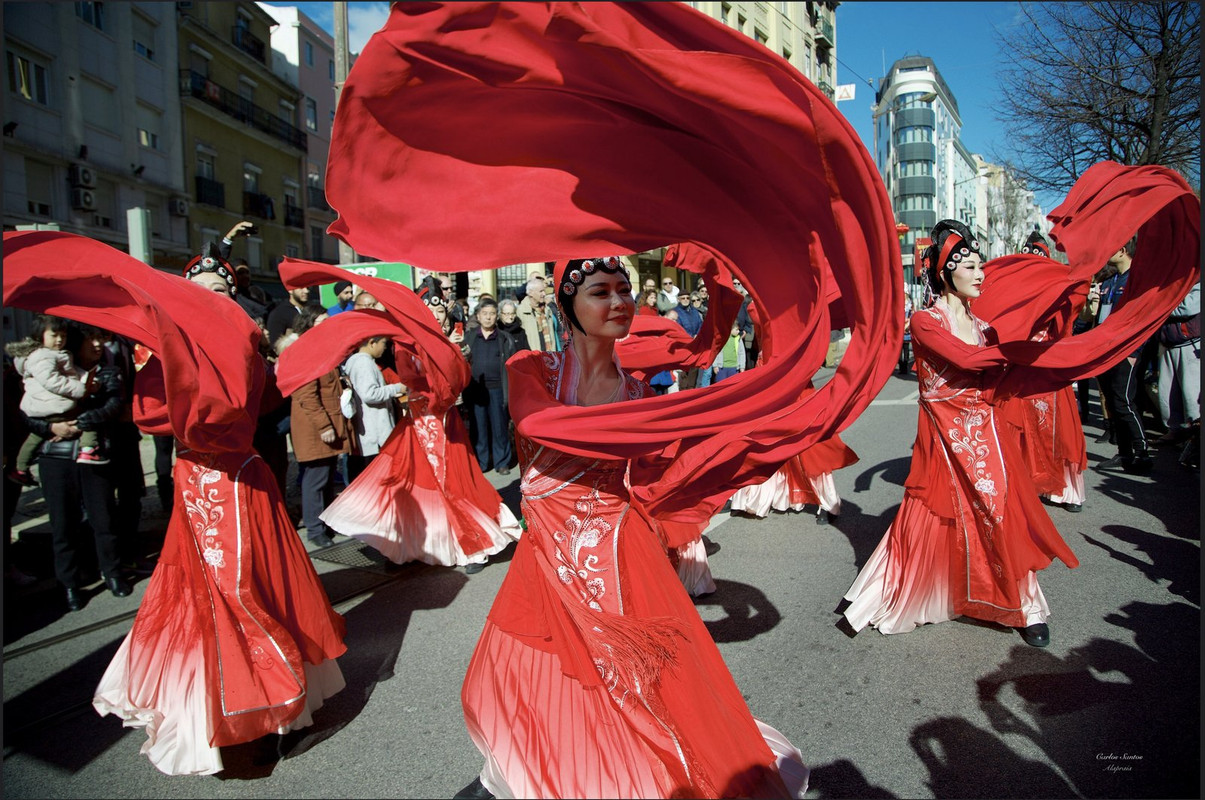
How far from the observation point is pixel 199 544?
3.10 meters

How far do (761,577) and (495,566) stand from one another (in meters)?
1.89

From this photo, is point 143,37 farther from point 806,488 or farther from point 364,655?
point 364,655

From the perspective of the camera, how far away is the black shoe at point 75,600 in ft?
16.0

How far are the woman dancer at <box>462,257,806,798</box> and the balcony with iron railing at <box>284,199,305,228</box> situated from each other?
33.3 meters

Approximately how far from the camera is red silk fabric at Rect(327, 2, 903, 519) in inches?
64.6

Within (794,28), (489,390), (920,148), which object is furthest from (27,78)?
(920,148)

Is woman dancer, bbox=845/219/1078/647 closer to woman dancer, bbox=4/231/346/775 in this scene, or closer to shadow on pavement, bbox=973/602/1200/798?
shadow on pavement, bbox=973/602/1200/798

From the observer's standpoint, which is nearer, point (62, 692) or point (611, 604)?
point (611, 604)

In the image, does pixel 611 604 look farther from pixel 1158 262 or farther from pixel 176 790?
pixel 1158 262

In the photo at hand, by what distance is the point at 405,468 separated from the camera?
5.61m

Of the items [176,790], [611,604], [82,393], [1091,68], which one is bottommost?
[176,790]

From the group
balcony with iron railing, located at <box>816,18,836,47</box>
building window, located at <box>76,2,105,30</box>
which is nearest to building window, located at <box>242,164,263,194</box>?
building window, located at <box>76,2,105,30</box>

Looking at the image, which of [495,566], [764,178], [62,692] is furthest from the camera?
[495,566]

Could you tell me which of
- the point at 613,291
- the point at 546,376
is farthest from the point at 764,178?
the point at 546,376
